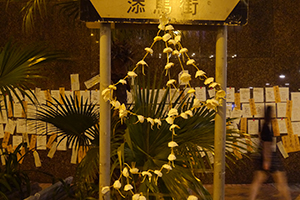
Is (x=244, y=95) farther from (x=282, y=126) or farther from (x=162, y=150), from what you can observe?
(x=162, y=150)

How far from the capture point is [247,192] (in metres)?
4.73

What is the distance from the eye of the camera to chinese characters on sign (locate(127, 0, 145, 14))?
1.65 metres

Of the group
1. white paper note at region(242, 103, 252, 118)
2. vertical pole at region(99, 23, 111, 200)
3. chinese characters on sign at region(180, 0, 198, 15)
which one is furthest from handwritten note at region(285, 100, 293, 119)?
vertical pole at region(99, 23, 111, 200)

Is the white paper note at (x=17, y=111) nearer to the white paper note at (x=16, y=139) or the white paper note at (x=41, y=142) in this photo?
the white paper note at (x=16, y=139)

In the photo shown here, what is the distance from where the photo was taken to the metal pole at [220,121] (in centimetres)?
175

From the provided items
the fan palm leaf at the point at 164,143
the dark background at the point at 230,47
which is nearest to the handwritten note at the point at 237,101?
the dark background at the point at 230,47

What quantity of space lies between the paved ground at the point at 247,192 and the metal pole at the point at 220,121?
296cm

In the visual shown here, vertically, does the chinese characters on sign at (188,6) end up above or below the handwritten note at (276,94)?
above

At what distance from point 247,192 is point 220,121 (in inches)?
135

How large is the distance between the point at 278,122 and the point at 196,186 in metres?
3.88

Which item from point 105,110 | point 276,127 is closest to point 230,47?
point 276,127

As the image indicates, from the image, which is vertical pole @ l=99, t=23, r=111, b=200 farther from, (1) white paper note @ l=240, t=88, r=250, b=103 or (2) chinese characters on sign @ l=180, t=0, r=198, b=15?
(1) white paper note @ l=240, t=88, r=250, b=103

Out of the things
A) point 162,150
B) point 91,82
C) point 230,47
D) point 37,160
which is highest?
point 230,47

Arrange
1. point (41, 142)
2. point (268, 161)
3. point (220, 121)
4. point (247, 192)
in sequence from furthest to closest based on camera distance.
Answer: point (41, 142), point (247, 192), point (268, 161), point (220, 121)
